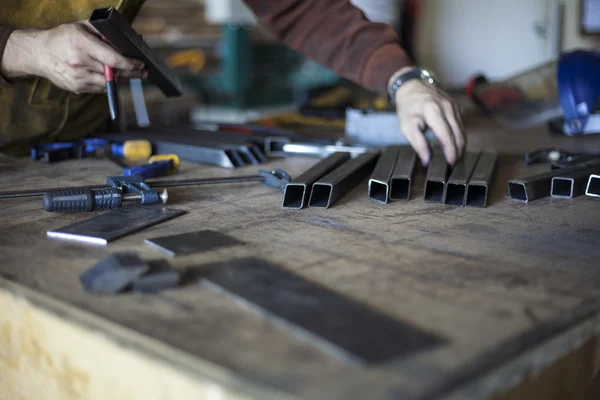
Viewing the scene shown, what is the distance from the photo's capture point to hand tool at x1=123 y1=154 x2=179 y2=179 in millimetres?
1248

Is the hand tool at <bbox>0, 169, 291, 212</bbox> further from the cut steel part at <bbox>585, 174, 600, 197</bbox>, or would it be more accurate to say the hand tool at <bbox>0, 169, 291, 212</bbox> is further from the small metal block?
the cut steel part at <bbox>585, 174, 600, 197</bbox>

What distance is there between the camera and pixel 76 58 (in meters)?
1.14

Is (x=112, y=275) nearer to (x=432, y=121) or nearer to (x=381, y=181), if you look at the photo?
(x=381, y=181)

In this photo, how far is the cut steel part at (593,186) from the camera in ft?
3.75

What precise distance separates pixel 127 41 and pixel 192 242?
520mm

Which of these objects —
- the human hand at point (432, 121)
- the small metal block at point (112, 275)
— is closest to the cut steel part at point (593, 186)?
the human hand at point (432, 121)

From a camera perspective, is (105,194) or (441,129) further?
(441,129)

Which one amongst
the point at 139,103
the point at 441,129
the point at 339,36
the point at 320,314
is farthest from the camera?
the point at 139,103

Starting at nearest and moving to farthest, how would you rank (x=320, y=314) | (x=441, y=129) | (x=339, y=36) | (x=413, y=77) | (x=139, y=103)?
(x=320, y=314) < (x=441, y=129) < (x=413, y=77) < (x=339, y=36) < (x=139, y=103)

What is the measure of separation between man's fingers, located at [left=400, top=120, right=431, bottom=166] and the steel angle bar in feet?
0.84

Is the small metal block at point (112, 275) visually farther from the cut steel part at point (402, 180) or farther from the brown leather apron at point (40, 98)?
the brown leather apron at point (40, 98)

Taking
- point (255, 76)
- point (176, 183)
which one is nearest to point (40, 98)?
point (176, 183)

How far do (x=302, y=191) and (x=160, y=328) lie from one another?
1.71ft

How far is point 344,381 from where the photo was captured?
50 centimetres
